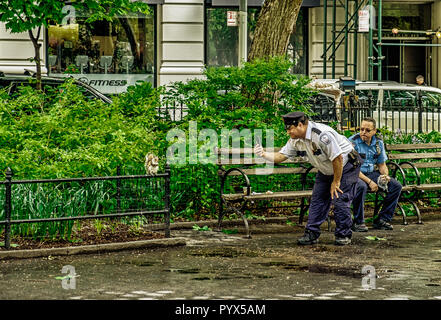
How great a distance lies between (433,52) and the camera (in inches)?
1124

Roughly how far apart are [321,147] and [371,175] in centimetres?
192

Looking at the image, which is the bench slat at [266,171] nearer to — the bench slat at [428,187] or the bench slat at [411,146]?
the bench slat at [411,146]

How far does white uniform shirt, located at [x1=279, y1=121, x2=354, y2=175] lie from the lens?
9.35m

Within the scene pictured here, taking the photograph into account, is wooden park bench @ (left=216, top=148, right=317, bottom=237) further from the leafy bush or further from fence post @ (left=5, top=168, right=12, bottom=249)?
fence post @ (left=5, top=168, right=12, bottom=249)

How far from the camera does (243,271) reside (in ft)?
27.2

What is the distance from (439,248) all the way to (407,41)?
20140 millimetres

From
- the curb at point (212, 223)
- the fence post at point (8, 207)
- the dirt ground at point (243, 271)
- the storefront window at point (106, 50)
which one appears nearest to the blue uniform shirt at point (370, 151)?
the dirt ground at point (243, 271)

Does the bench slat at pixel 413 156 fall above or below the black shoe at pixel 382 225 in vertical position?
above

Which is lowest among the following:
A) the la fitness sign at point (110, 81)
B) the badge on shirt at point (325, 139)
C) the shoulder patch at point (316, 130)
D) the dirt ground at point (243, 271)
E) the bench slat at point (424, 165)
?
the dirt ground at point (243, 271)

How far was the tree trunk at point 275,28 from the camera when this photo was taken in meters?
13.9

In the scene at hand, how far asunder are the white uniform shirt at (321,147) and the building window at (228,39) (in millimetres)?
16291

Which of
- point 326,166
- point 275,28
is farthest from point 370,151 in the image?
point 275,28

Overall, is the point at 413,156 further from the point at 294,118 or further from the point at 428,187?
the point at 294,118

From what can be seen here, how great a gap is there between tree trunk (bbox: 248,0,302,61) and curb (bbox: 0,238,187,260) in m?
5.02
